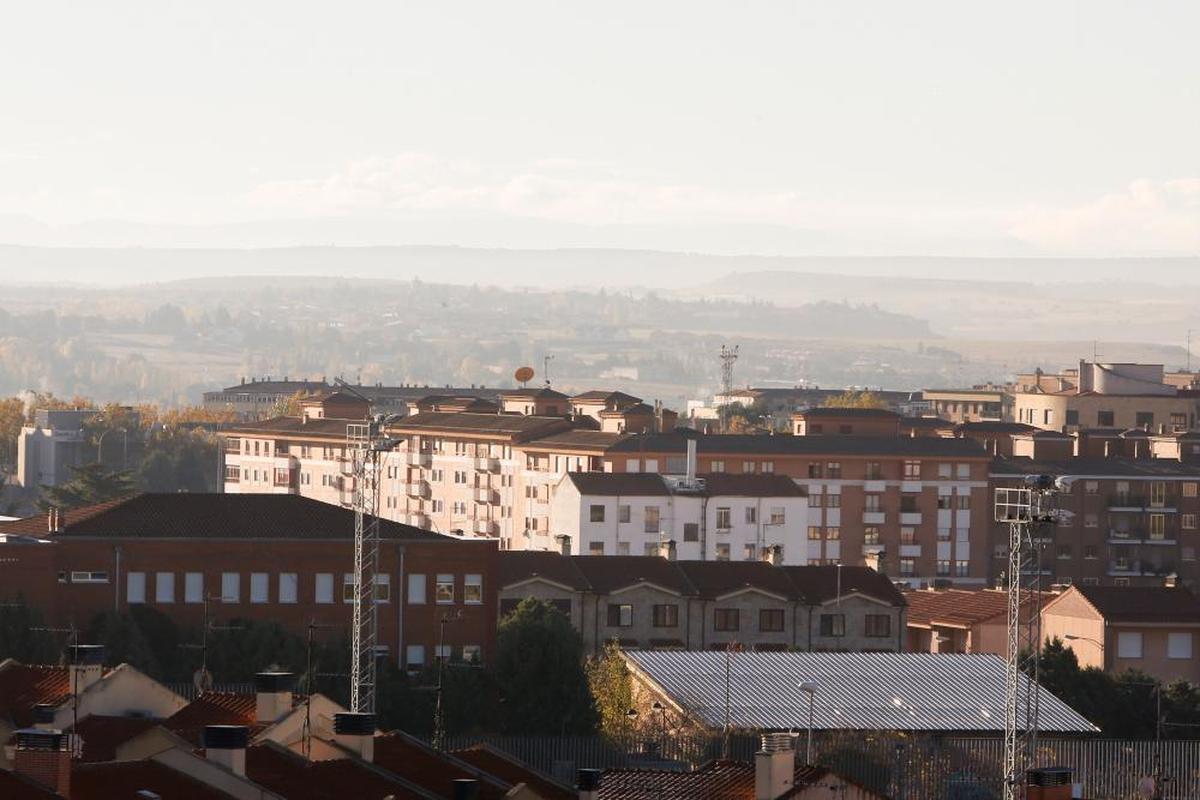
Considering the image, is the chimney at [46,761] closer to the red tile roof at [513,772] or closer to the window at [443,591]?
the red tile roof at [513,772]

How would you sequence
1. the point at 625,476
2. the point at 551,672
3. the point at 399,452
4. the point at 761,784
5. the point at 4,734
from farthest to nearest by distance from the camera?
the point at 399,452 < the point at 625,476 < the point at 551,672 < the point at 4,734 < the point at 761,784

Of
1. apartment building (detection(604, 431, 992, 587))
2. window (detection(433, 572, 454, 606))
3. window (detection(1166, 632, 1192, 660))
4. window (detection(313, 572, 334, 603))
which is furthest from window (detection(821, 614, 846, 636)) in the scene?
apartment building (detection(604, 431, 992, 587))

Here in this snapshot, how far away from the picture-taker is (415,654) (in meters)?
77.8

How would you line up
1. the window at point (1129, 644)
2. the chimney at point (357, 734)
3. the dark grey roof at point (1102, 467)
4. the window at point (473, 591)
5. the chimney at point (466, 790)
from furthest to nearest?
the dark grey roof at point (1102, 467) → the window at point (1129, 644) → the window at point (473, 591) → the chimney at point (357, 734) → the chimney at point (466, 790)

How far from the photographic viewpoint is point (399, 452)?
158m

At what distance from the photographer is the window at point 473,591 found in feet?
258

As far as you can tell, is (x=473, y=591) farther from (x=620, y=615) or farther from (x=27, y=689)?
(x=27, y=689)

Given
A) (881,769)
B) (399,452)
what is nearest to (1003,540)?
(399,452)

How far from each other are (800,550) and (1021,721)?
195 ft

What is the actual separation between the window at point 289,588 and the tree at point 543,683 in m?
7.75

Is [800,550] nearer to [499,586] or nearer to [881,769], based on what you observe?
[499,586]

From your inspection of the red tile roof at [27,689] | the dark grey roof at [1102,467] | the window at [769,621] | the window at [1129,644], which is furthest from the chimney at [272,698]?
the dark grey roof at [1102,467]

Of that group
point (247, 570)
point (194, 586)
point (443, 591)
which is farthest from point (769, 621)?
point (194, 586)

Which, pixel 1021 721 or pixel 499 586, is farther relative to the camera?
pixel 499 586
